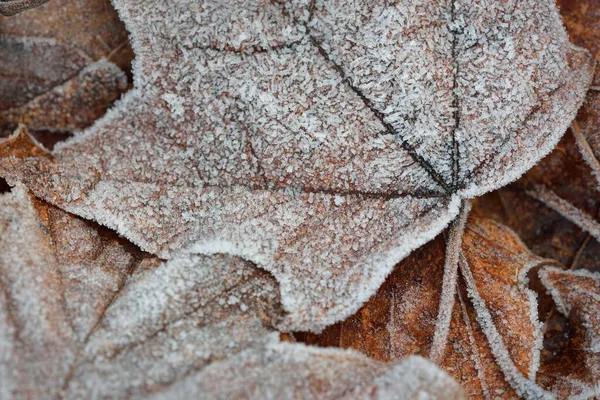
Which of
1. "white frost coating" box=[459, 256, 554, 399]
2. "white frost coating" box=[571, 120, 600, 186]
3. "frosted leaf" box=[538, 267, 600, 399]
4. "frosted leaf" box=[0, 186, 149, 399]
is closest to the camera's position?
"frosted leaf" box=[0, 186, 149, 399]

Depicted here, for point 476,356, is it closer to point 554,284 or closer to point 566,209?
point 554,284

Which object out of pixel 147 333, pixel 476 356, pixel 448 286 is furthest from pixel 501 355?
pixel 147 333

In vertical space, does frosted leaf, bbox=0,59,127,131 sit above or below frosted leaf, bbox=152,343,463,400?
above

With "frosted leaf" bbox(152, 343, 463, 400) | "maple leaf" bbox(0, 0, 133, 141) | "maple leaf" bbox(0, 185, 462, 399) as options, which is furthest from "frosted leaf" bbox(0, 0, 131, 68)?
"frosted leaf" bbox(152, 343, 463, 400)

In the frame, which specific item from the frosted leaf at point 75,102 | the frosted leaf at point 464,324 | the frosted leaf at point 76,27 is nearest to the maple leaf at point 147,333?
the frosted leaf at point 464,324

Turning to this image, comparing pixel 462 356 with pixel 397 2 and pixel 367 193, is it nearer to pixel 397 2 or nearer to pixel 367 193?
pixel 367 193

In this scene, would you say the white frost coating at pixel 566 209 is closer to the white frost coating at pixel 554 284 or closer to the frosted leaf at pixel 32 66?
the white frost coating at pixel 554 284

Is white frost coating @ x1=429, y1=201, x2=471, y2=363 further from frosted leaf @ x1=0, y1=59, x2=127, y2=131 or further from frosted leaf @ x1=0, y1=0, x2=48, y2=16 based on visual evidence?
frosted leaf @ x1=0, y1=0, x2=48, y2=16

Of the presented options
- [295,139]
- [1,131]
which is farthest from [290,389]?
[1,131]
